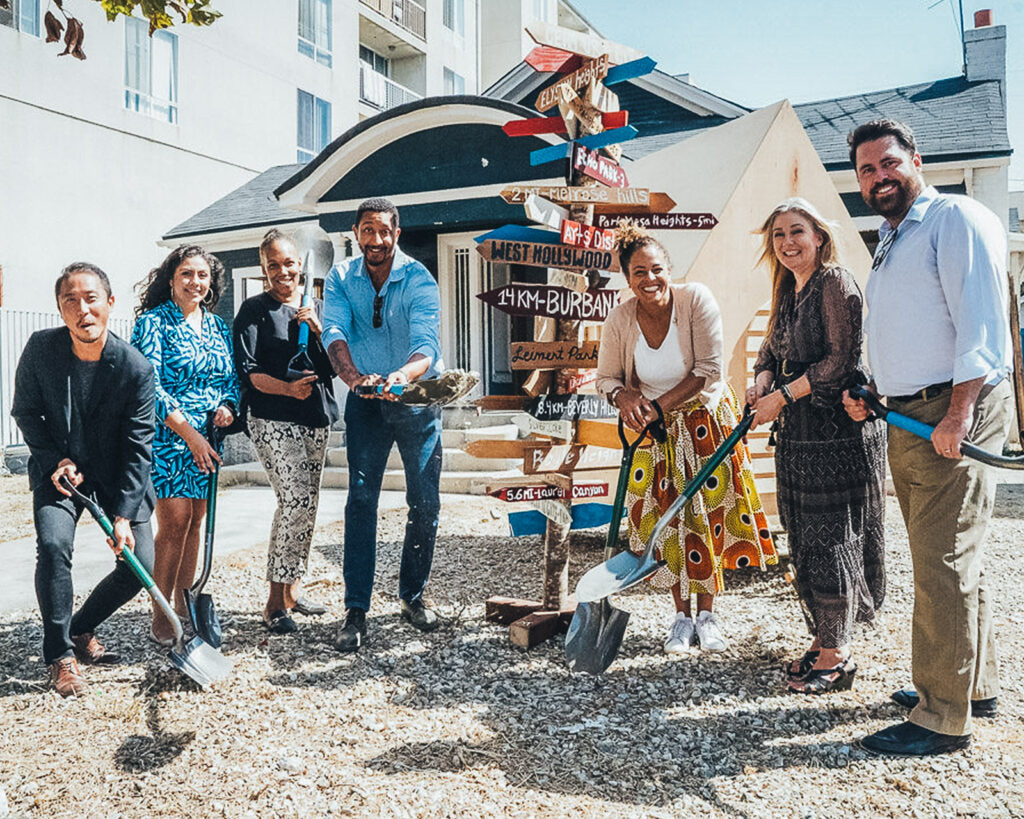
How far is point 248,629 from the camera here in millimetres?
4031

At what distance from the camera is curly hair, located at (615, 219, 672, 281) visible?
3.44 meters

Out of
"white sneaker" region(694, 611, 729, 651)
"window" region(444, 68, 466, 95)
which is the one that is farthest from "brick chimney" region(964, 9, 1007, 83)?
"window" region(444, 68, 466, 95)

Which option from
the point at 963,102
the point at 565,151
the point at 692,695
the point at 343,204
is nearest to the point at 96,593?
the point at 692,695

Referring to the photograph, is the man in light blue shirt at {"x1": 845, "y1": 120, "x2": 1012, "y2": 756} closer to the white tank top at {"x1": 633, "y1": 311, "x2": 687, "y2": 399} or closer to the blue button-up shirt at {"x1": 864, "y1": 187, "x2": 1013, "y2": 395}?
the blue button-up shirt at {"x1": 864, "y1": 187, "x2": 1013, "y2": 395}

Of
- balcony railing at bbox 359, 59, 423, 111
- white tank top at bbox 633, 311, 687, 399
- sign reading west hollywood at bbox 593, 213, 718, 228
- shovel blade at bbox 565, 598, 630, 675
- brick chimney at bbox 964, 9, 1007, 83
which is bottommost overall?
shovel blade at bbox 565, 598, 630, 675

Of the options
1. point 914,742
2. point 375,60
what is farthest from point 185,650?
point 375,60

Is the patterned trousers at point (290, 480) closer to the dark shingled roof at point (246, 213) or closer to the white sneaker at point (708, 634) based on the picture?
the white sneaker at point (708, 634)

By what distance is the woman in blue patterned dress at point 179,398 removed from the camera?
141 inches


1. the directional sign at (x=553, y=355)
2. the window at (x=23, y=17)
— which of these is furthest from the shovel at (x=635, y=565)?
the window at (x=23, y=17)

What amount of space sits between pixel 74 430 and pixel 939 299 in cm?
318

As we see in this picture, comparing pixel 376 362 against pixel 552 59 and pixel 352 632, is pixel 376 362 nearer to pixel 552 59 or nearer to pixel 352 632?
pixel 352 632

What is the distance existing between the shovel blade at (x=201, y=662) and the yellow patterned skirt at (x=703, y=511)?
1746 mm

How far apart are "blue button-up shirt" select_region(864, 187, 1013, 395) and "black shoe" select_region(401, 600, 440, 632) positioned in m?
2.26

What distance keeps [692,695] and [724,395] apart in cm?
130
